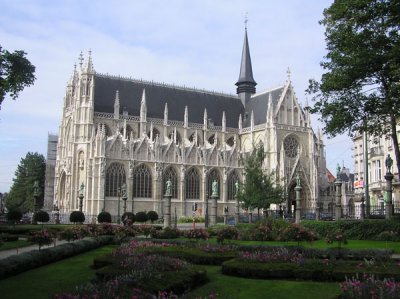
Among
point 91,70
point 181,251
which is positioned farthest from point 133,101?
point 181,251

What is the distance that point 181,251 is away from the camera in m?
18.3

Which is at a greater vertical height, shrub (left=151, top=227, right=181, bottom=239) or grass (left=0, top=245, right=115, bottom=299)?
shrub (left=151, top=227, right=181, bottom=239)

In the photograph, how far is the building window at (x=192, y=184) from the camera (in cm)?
6362

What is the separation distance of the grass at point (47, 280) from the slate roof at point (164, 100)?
160 ft

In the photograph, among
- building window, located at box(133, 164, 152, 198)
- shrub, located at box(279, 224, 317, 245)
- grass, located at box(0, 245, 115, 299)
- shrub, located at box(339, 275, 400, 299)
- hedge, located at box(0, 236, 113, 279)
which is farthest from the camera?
building window, located at box(133, 164, 152, 198)

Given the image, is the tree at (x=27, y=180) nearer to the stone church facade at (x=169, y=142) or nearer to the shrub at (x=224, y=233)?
the stone church facade at (x=169, y=142)

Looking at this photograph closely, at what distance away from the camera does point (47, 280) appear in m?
14.1

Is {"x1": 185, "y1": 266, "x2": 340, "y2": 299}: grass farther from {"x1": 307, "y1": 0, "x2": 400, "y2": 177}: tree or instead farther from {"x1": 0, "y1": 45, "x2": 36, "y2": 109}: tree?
{"x1": 0, "y1": 45, "x2": 36, "y2": 109}: tree

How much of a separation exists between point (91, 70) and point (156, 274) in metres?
55.0

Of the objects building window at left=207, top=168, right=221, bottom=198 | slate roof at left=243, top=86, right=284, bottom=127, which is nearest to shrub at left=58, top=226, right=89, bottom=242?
building window at left=207, top=168, right=221, bottom=198

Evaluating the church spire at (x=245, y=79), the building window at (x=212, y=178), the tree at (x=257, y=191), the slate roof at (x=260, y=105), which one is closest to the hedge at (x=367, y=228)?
the tree at (x=257, y=191)

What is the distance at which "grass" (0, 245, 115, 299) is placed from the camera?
1214cm

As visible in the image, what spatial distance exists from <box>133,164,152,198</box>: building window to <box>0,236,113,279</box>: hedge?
3575 centimetres

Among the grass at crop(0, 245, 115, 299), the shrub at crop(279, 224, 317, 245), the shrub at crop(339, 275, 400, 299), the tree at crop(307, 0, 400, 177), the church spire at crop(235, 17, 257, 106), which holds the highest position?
the church spire at crop(235, 17, 257, 106)
